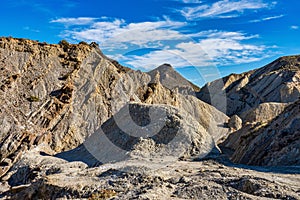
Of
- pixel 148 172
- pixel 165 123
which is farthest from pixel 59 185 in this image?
pixel 165 123

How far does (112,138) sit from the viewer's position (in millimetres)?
18516

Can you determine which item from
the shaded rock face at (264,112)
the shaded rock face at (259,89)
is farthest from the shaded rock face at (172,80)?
the shaded rock face at (264,112)

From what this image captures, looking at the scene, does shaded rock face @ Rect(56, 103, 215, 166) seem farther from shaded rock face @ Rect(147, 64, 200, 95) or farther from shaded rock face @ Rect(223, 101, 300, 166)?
shaded rock face @ Rect(147, 64, 200, 95)

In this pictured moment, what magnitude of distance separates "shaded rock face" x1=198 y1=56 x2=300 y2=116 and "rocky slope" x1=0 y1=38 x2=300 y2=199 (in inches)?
429

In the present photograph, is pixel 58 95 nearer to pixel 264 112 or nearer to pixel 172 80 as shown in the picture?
pixel 264 112

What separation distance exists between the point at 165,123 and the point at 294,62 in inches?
2302

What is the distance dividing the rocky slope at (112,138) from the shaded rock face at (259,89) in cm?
1089

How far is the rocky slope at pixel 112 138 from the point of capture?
11383 millimetres

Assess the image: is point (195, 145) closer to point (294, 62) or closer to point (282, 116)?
point (282, 116)

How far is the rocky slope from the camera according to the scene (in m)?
11.4

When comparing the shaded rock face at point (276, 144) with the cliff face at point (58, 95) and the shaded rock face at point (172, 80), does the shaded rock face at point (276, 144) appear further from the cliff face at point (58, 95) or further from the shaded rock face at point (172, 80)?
the shaded rock face at point (172, 80)

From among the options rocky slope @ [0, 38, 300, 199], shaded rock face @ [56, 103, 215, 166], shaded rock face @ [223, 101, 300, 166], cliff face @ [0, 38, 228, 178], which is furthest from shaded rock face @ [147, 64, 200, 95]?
shaded rock face @ [223, 101, 300, 166]

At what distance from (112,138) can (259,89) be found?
44.0 m

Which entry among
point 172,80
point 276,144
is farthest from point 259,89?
point 276,144
